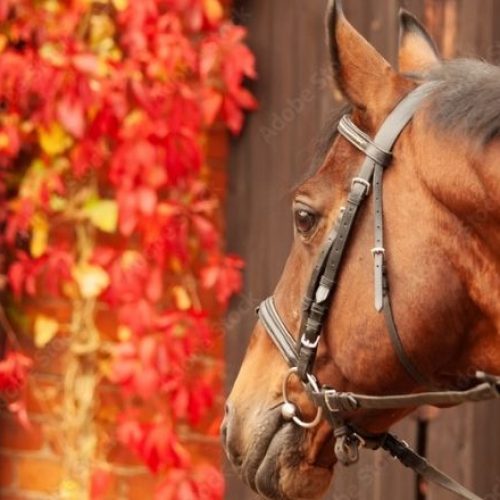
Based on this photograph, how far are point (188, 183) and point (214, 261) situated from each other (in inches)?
12.0

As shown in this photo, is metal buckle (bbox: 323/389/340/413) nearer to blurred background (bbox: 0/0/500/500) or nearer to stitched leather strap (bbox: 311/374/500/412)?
stitched leather strap (bbox: 311/374/500/412)

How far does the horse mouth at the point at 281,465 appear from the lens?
122 inches

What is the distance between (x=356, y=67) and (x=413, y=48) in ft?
1.66

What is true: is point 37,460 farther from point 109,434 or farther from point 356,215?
point 356,215

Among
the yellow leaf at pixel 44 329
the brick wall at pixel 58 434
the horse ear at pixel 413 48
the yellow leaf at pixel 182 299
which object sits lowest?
the brick wall at pixel 58 434

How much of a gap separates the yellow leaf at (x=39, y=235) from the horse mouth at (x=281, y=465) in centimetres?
221

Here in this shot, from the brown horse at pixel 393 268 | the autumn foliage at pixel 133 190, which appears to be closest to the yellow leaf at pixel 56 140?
the autumn foliage at pixel 133 190

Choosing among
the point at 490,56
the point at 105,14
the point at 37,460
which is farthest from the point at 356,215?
the point at 37,460

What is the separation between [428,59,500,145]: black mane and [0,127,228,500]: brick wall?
7.77 ft

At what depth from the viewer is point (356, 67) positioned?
9.62 feet

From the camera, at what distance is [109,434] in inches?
210

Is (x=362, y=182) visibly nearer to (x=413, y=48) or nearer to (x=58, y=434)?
(x=413, y=48)

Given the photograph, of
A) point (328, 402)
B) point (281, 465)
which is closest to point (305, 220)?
point (328, 402)

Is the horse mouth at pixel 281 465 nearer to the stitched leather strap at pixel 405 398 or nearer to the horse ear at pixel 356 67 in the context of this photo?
the stitched leather strap at pixel 405 398
